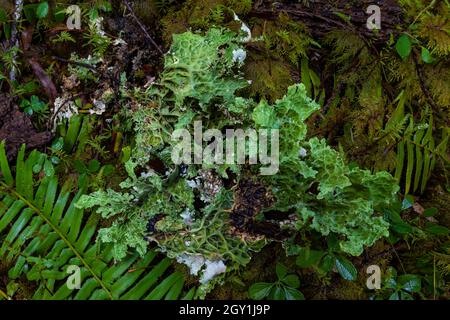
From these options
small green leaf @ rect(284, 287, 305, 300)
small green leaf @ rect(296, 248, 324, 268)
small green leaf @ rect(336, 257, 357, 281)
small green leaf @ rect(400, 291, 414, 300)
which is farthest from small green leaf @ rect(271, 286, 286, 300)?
small green leaf @ rect(400, 291, 414, 300)

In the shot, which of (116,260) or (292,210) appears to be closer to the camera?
(292,210)

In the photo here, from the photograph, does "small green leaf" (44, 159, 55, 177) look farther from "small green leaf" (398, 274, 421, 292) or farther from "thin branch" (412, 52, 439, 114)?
"thin branch" (412, 52, 439, 114)

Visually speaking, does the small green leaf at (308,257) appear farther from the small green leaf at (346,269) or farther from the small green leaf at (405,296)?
the small green leaf at (405,296)

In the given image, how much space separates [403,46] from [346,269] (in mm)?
1146

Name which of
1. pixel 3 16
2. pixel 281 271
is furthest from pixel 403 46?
pixel 3 16

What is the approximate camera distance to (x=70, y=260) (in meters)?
2.27

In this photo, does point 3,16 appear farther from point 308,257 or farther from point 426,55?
point 426,55

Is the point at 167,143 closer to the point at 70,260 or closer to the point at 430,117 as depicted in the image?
the point at 70,260

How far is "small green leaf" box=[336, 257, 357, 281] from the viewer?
2.11 m

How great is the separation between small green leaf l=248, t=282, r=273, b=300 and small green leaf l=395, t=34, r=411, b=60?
52.6 inches

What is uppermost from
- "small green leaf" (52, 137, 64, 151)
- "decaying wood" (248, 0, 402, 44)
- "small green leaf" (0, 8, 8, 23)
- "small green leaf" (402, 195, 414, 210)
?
"small green leaf" (0, 8, 8, 23)

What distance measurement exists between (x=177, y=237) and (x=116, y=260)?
37 cm

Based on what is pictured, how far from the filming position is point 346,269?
212cm
